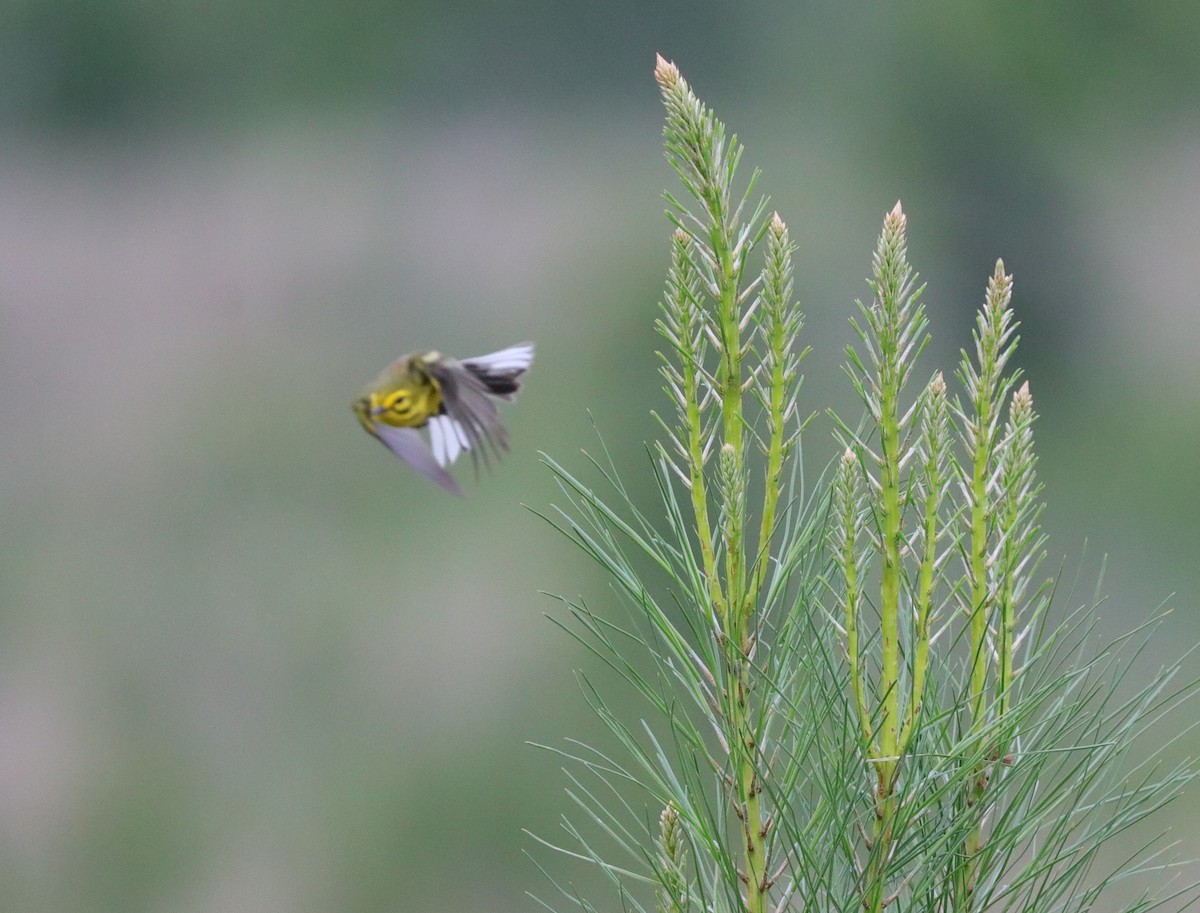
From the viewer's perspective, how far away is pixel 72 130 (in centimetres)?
181

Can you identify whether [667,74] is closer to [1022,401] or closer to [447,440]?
[1022,401]

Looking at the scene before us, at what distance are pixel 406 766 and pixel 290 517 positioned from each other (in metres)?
0.41

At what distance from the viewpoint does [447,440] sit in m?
0.45

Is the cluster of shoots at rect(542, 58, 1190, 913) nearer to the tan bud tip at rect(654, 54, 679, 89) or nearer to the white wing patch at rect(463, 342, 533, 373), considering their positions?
the tan bud tip at rect(654, 54, 679, 89)

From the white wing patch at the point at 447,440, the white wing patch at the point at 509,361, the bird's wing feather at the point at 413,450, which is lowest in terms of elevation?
the bird's wing feather at the point at 413,450

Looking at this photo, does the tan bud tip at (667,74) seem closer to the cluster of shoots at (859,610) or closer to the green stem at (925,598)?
the cluster of shoots at (859,610)

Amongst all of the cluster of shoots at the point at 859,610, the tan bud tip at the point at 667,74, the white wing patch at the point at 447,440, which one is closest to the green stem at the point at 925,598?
the cluster of shoots at the point at 859,610

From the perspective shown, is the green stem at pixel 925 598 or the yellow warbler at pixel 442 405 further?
the yellow warbler at pixel 442 405

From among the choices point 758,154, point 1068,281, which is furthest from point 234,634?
point 1068,281

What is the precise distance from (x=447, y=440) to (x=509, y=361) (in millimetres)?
46

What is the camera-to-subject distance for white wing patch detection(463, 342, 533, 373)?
0.41m

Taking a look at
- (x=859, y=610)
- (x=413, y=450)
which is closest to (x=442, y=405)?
(x=413, y=450)

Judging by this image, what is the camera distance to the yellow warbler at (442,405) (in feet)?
1.41

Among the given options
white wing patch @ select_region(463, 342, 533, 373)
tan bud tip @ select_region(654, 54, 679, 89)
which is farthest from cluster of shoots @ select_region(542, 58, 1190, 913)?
white wing patch @ select_region(463, 342, 533, 373)
